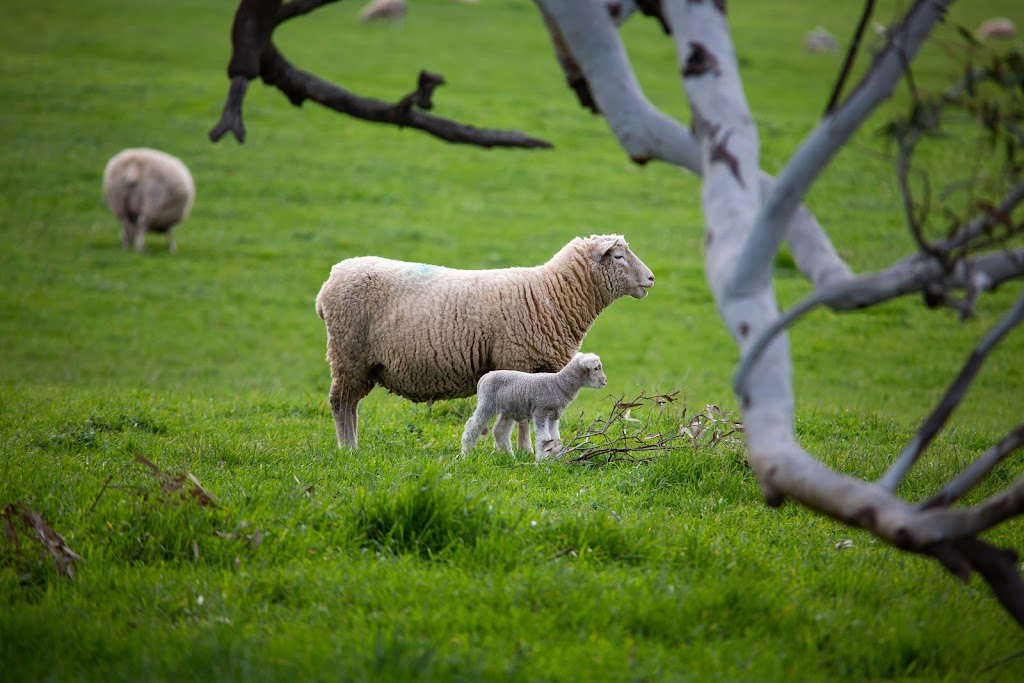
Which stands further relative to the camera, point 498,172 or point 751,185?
point 498,172

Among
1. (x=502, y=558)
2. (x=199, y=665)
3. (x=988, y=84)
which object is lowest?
(x=502, y=558)

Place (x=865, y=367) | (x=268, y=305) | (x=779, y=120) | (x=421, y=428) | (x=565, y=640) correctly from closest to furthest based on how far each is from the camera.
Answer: (x=565, y=640) < (x=421, y=428) < (x=865, y=367) < (x=268, y=305) < (x=779, y=120)

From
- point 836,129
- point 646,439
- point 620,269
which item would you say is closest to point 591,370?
point 646,439

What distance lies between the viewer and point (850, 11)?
152ft

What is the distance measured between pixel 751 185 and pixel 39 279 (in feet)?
53.9

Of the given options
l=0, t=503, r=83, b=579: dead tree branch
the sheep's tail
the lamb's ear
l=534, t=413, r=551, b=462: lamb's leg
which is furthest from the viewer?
the sheep's tail

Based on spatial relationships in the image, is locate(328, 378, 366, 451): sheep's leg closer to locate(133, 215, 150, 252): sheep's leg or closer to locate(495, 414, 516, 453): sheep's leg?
locate(495, 414, 516, 453): sheep's leg

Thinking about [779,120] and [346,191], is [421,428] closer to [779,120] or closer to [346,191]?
[346,191]

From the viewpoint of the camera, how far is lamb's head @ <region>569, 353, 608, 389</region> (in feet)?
20.4

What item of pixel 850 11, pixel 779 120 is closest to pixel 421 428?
pixel 779 120

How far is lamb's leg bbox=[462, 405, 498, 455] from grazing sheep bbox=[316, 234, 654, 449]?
0.58 meters

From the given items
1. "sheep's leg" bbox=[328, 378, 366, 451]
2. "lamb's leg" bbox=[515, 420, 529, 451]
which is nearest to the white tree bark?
"lamb's leg" bbox=[515, 420, 529, 451]

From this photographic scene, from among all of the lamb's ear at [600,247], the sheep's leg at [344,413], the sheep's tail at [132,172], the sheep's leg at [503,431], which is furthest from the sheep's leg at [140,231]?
the sheep's leg at [503,431]

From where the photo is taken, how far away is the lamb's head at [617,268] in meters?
7.02
